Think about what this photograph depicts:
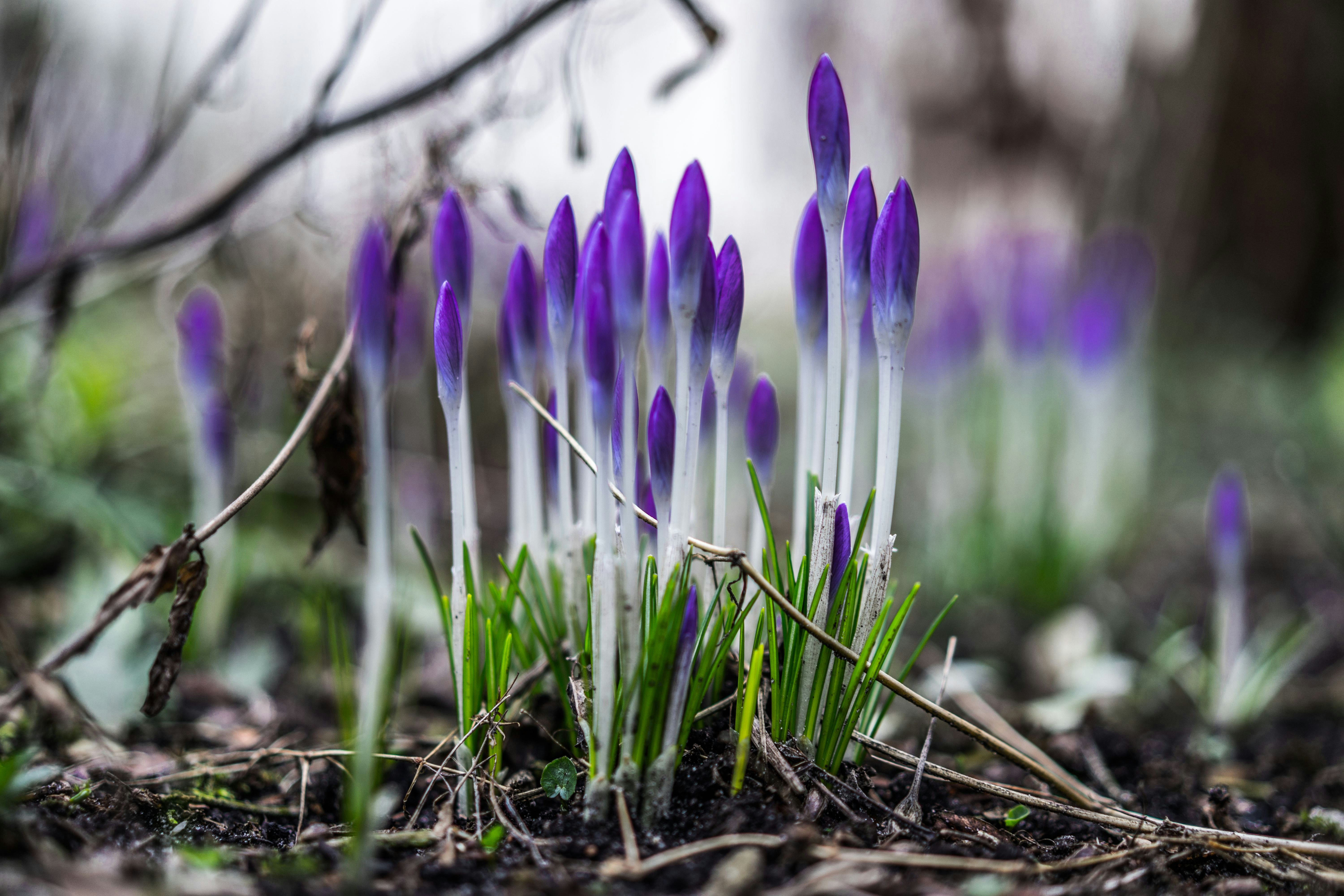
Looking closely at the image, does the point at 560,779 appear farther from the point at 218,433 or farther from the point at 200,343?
the point at 200,343

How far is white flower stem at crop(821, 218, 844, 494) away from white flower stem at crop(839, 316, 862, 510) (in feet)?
0.05

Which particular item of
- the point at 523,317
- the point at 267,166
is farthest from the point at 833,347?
the point at 267,166

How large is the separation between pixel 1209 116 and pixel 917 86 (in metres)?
3.90

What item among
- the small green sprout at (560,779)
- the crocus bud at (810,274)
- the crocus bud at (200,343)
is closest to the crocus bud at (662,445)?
the crocus bud at (810,274)

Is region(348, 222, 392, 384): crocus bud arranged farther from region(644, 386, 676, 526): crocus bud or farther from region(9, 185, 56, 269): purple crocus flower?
region(9, 185, 56, 269): purple crocus flower

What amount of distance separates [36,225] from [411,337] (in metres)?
1.70

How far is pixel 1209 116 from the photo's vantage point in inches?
219

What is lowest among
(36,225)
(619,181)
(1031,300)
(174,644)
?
(174,644)

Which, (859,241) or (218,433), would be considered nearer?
(859,241)

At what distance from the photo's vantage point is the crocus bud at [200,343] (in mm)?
2682

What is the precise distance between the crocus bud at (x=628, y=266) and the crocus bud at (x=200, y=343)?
80.3 inches

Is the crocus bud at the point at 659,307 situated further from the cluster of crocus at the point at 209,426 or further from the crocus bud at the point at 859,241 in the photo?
the cluster of crocus at the point at 209,426

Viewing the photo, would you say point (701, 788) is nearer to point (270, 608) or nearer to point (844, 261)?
point (844, 261)

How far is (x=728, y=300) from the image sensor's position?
1.35 metres
